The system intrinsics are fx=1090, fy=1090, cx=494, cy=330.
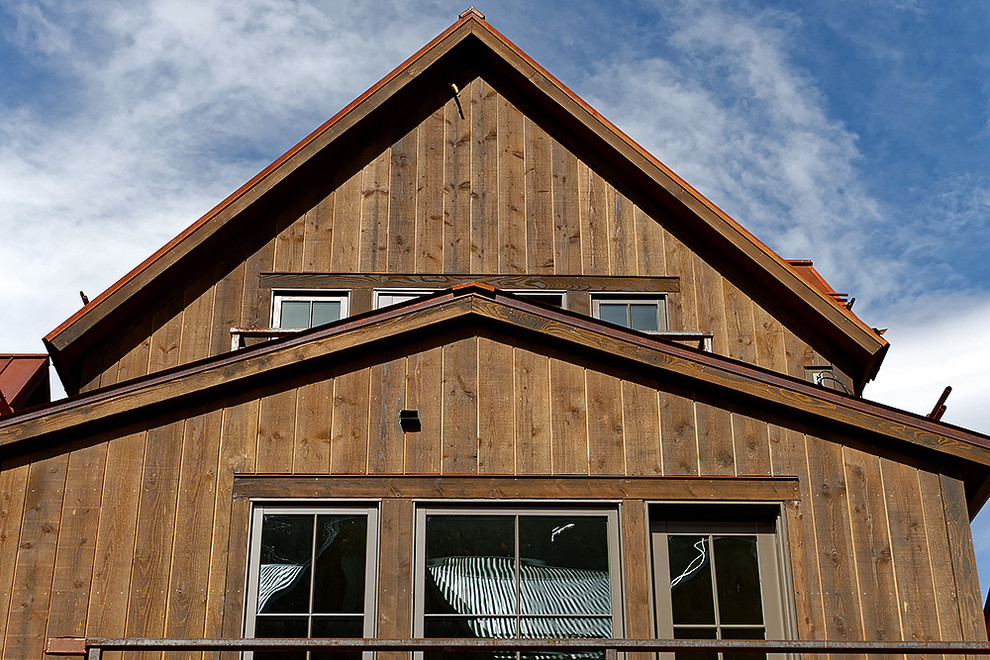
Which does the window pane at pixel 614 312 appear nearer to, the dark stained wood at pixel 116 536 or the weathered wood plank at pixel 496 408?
the weathered wood plank at pixel 496 408

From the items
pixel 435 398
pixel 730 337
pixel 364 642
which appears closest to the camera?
pixel 364 642

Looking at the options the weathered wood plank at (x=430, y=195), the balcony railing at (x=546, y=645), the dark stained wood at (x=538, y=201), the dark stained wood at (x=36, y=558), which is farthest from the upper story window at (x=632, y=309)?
the dark stained wood at (x=36, y=558)

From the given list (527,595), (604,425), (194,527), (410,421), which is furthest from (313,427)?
(604,425)

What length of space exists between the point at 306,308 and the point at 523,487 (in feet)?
12.2

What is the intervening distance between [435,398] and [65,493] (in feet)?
7.73

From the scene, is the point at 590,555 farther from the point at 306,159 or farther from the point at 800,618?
the point at 306,159

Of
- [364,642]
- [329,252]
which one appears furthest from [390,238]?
[364,642]

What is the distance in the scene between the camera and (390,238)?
10.1 metres

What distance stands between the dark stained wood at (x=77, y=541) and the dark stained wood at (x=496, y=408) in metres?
2.39

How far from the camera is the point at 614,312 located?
1001 centimetres

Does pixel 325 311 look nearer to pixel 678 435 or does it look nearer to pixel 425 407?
pixel 425 407

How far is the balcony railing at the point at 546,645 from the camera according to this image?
5.59 metres

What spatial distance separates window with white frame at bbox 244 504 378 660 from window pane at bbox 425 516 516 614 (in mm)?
378

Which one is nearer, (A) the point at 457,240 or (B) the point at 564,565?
(B) the point at 564,565
